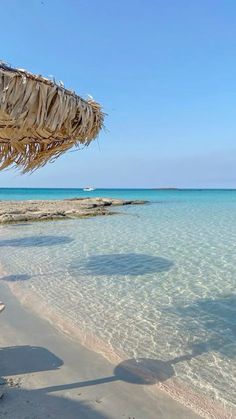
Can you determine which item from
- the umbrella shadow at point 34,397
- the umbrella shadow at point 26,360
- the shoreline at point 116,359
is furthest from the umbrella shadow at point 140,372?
the umbrella shadow at point 26,360

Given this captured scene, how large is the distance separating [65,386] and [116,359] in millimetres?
803

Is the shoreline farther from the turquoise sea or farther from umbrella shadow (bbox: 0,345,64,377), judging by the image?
umbrella shadow (bbox: 0,345,64,377)

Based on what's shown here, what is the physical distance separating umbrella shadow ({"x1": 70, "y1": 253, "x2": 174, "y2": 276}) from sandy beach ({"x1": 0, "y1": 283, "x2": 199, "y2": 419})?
3416 mm

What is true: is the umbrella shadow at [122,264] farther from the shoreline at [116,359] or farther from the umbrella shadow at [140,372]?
the umbrella shadow at [140,372]

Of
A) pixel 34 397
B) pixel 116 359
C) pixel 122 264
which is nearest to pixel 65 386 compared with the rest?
pixel 34 397

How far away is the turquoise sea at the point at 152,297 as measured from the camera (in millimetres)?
3971

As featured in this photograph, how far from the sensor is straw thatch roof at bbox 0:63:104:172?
98.4 inches

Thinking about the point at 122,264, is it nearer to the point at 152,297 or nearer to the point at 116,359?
the point at 152,297

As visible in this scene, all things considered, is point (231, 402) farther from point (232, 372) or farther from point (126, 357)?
point (126, 357)

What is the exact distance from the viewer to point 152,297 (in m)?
6.32

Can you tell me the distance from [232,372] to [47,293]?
365cm

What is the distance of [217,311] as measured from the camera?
5672 millimetres

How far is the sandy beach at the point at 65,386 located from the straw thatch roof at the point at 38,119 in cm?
205

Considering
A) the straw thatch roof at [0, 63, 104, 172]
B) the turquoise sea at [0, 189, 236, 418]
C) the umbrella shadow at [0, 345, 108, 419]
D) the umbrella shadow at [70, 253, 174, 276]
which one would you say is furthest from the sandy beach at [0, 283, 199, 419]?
the umbrella shadow at [70, 253, 174, 276]
